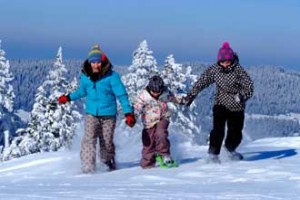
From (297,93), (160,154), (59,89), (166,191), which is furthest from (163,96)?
(297,93)

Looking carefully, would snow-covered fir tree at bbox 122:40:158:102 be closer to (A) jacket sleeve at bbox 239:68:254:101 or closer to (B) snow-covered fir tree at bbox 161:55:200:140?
(B) snow-covered fir tree at bbox 161:55:200:140

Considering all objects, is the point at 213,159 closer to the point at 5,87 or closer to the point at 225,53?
the point at 225,53

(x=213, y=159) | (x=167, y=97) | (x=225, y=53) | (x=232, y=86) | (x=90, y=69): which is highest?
(x=225, y=53)

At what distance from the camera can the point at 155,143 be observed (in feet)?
40.9

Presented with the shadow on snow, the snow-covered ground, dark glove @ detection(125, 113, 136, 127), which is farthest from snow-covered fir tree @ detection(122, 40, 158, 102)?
dark glove @ detection(125, 113, 136, 127)

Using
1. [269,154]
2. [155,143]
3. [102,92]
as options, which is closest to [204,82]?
[155,143]

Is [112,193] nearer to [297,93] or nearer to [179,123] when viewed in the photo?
[179,123]

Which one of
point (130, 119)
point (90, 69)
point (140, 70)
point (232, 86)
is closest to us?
point (130, 119)

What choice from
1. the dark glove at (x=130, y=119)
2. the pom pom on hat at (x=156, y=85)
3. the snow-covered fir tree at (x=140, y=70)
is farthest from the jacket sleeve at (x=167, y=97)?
the snow-covered fir tree at (x=140, y=70)

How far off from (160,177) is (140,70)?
31123mm

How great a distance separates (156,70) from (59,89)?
5.84 meters

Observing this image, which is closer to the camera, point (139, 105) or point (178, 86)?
point (139, 105)

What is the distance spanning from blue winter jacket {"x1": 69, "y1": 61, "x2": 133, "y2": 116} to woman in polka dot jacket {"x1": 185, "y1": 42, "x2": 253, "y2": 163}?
1.39m

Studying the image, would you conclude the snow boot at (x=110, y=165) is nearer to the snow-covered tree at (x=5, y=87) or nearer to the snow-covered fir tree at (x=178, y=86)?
the snow-covered fir tree at (x=178, y=86)
